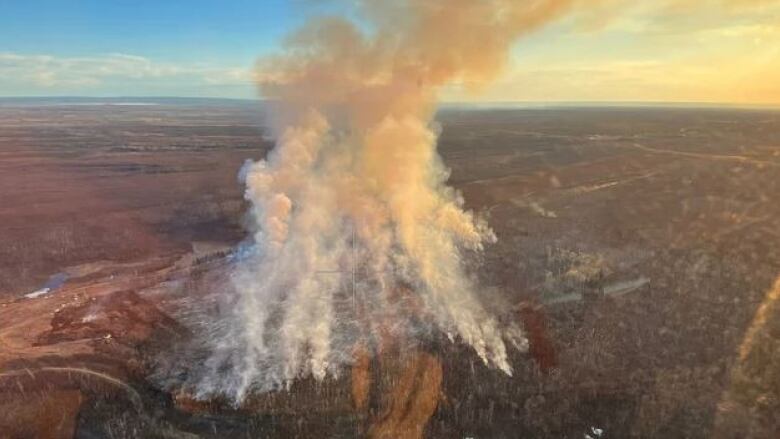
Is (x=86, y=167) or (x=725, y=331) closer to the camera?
(x=725, y=331)

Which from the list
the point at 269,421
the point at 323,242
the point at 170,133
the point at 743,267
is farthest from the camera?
the point at 170,133

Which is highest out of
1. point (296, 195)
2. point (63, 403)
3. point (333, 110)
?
point (333, 110)

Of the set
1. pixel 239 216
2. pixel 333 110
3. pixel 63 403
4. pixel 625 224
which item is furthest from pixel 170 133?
pixel 63 403

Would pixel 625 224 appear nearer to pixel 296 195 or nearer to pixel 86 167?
pixel 296 195

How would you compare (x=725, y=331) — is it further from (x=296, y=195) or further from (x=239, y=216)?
(x=239, y=216)

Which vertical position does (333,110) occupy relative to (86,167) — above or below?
above

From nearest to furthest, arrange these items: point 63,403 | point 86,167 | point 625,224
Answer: point 63,403, point 625,224, point 86,167
